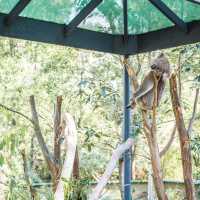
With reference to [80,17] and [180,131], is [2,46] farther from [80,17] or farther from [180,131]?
[180,131]

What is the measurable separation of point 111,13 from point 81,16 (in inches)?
13.8

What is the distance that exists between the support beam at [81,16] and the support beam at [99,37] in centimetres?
6

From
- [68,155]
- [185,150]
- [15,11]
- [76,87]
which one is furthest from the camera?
[76,87]

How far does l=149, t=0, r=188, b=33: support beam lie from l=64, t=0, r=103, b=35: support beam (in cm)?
46

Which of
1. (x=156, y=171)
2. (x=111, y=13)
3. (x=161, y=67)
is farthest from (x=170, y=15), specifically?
(x=156, y=171)

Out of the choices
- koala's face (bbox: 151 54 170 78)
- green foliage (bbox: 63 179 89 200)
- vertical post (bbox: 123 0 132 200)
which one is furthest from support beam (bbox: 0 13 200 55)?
green foliage (bbox: 63 179 89 200)

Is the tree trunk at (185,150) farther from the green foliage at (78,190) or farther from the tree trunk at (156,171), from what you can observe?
the green foliage at (78,190)

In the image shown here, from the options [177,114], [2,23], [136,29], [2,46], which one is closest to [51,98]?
[2,46]

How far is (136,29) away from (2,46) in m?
2.17

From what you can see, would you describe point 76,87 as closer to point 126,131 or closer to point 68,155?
Result: point 126,131

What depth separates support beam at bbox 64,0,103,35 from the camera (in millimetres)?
3031

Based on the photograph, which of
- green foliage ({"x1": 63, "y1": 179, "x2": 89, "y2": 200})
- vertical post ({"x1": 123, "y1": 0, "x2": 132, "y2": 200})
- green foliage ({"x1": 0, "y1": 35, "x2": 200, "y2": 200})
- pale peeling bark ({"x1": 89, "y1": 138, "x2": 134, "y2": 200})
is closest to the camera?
pale peeling bark ({"x1": 89, "y1": 138, "x2": 134, "y2": 200})

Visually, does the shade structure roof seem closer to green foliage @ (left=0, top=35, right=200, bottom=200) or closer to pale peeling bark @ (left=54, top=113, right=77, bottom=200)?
green foliage @ (left=0, top=35, right=200, bottom=200)

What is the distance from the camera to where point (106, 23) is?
3.43 metres
